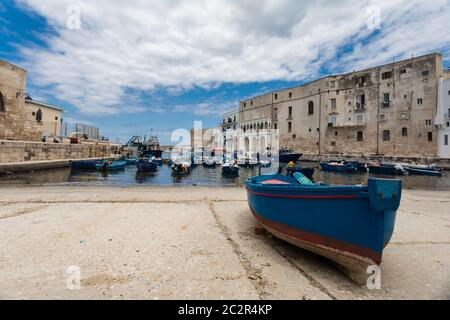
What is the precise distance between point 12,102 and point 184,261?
94.3ft

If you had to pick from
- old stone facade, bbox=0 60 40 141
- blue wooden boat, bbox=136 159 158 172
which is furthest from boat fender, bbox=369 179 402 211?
old stone facade, bbox=0 60 40 141

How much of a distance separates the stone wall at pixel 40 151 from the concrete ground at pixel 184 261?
2032 cm

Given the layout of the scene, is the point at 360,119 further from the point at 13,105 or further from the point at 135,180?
the point at 13,105

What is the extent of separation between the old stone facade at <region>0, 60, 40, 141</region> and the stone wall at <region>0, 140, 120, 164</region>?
4.18 ft

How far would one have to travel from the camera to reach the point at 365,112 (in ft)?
142

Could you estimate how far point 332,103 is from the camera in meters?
47.6

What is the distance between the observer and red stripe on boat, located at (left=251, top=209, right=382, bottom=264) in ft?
11.1

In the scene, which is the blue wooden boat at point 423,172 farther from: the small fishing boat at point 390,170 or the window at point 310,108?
the window at point 310,108

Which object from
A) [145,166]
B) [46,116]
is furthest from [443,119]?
[46,116]

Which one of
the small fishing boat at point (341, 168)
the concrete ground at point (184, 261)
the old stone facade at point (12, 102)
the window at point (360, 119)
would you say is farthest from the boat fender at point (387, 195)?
the window at point (360, 119)

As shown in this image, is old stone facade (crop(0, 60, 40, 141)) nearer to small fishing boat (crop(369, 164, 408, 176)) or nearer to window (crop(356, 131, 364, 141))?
small fishing boat (crop(369, 164, 408, 176))
